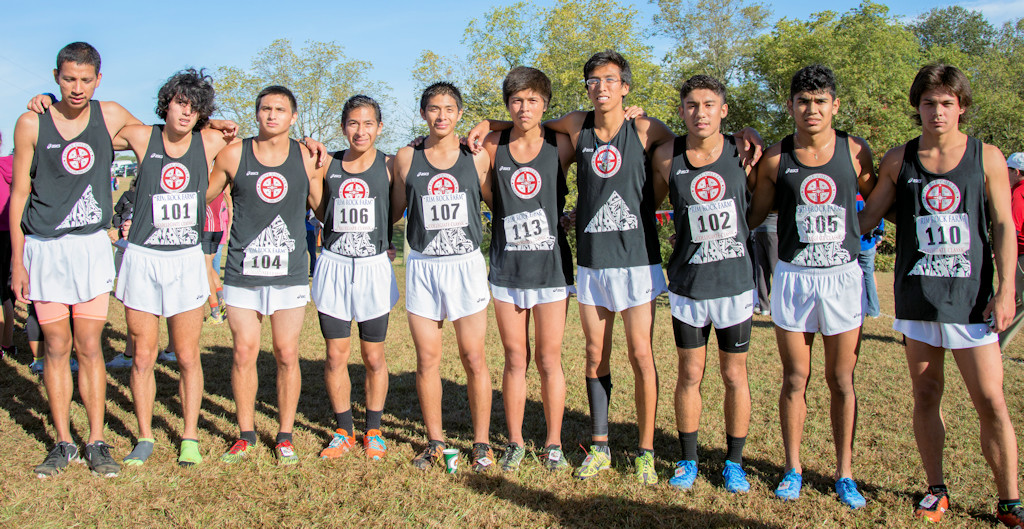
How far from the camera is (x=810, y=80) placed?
353 cm

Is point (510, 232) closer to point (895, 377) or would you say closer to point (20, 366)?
point (895, 377)

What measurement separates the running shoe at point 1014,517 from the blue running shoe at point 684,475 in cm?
157

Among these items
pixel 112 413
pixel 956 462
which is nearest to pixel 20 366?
pixel 112 413

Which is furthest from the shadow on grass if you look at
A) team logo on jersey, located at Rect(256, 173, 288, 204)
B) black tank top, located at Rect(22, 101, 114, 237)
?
black tank top, located at Rect(22, 101, 114, 237)

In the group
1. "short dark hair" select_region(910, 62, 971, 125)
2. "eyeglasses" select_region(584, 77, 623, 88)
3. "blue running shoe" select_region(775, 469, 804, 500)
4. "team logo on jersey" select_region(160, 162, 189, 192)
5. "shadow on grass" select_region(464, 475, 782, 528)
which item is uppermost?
"eyeglasses" select_region(584, 77, 623, 88)

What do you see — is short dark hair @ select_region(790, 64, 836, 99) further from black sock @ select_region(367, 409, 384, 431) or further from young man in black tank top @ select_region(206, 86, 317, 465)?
black sock @ select_region(367, 409, 384, 431)

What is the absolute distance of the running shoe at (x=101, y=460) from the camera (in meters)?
4.03

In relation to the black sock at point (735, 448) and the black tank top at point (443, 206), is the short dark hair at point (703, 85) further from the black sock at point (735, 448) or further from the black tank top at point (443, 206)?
the black sock at point (735, 448)

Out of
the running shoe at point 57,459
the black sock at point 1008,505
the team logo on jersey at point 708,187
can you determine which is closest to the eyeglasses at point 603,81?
the team logo on jersey at point 708,187

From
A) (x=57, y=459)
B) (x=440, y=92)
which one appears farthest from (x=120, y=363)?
(x=440, y=92)

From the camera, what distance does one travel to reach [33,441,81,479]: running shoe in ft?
13.1

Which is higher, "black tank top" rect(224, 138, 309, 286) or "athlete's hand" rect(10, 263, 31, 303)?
"black tank top" rect(224, 138, 309, 286)

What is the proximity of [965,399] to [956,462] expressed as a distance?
5.28ft

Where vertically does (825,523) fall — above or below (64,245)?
below
